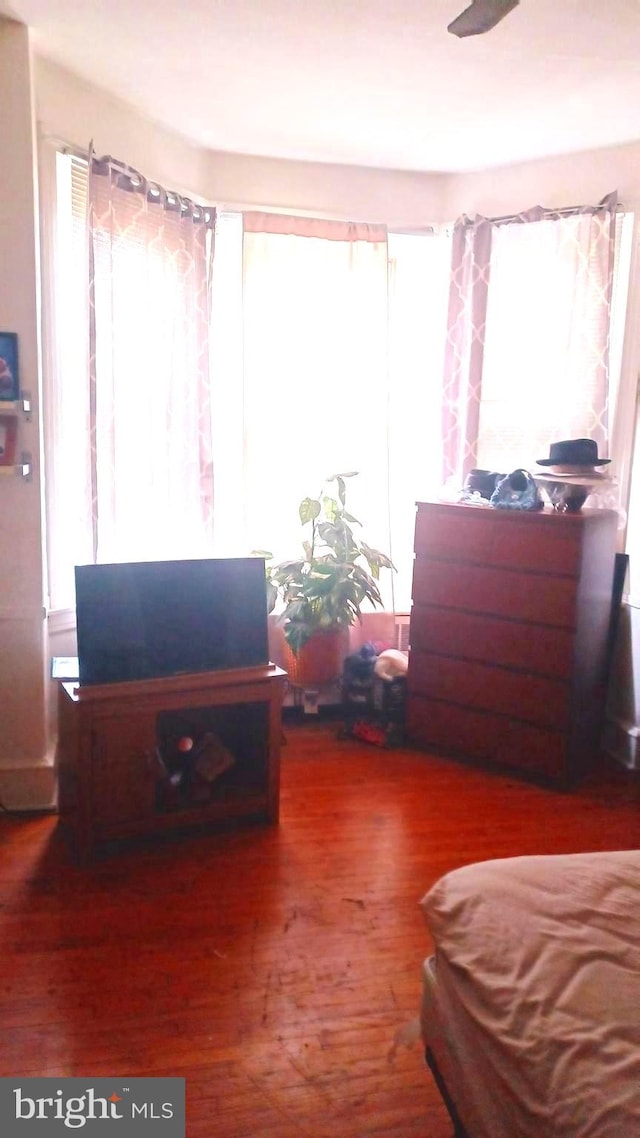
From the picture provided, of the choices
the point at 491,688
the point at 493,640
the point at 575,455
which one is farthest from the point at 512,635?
the point at 575,455

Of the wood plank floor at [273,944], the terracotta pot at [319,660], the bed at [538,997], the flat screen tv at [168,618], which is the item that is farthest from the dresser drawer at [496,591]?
the bed at [538,997]

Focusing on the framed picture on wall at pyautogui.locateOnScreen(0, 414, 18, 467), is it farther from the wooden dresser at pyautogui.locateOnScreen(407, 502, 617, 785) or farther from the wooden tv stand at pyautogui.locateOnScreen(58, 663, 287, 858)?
the wooden dresser at pyautogui.locateOnScreen(407, 502, 617, 785)

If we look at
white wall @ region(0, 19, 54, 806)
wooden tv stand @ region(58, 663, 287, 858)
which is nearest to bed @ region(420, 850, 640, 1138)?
wooden tv stand @ region(58, 663, 287, 858)

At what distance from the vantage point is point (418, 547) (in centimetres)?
319

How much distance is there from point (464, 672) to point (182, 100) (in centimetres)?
240

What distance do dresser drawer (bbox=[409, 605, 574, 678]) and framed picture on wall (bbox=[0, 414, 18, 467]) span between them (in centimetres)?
167

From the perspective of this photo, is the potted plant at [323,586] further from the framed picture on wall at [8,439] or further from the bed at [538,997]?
the bed at [538,997]

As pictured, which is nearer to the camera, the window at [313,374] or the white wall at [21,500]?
the white wall at [21,500]

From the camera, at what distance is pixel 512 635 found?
9.82ft

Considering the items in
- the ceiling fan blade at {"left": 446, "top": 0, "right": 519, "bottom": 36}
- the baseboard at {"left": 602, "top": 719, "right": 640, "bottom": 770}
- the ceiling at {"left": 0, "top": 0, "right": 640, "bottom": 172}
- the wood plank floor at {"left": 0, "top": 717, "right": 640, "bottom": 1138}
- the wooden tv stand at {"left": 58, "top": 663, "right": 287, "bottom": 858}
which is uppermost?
the ceiling at {"left": 0, "top": 0, "right": 640, "bottom": 172}

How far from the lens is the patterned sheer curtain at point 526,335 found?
3.20 metres

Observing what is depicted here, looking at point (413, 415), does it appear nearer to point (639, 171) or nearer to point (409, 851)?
point (639, 171)

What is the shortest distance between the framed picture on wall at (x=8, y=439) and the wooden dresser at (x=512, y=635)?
1562 millimetres

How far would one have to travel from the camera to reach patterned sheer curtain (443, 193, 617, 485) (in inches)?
126
